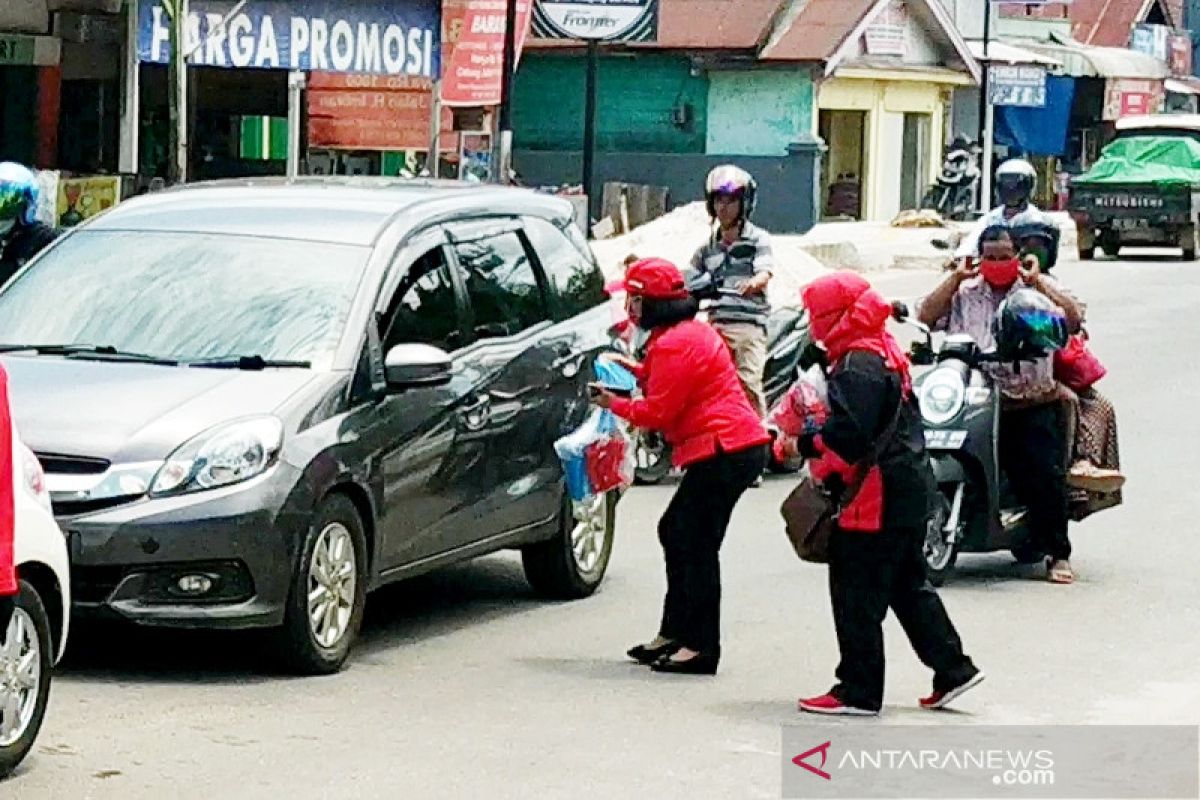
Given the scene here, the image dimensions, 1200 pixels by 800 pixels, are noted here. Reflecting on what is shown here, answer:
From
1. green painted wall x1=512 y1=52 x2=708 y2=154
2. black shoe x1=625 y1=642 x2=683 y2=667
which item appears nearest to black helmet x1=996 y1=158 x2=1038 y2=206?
black shoe x1=625 y1=642 x2=683 y2=667

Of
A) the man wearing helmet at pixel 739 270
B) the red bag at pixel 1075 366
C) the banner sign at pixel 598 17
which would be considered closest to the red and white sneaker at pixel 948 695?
the red bag at pixel 1075 366

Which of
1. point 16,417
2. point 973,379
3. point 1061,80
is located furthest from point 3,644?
point 1061,80

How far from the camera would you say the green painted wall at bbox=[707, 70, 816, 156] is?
43.6 meters

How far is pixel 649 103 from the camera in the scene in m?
44.6

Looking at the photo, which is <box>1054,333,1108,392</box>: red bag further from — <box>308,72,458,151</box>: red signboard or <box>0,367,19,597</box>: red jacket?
<box>308,72,458,151</box>: red signboard

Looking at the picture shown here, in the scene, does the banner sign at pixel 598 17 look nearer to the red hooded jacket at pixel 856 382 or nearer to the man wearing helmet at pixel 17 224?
the man wearing helmet at pixel 17 224

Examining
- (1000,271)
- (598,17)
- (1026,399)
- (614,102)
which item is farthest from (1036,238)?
(614,102)

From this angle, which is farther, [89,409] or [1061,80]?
[1061,80]

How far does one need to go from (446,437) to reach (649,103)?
35.0 meters

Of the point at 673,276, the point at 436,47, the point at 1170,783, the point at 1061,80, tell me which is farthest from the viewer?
the point at 1061,80

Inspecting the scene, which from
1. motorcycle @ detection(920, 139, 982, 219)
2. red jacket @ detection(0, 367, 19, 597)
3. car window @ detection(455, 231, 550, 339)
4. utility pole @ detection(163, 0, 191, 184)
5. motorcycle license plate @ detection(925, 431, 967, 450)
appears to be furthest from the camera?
motorcycle @ detection(920, 139, 982, 219)

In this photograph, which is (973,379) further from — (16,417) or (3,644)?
(3,644)

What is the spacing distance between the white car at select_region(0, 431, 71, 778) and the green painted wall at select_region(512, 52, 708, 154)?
1453 inches

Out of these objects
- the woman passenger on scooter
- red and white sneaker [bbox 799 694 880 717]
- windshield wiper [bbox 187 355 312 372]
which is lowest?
red and white sneaker [bbox 799 694 880 717]
